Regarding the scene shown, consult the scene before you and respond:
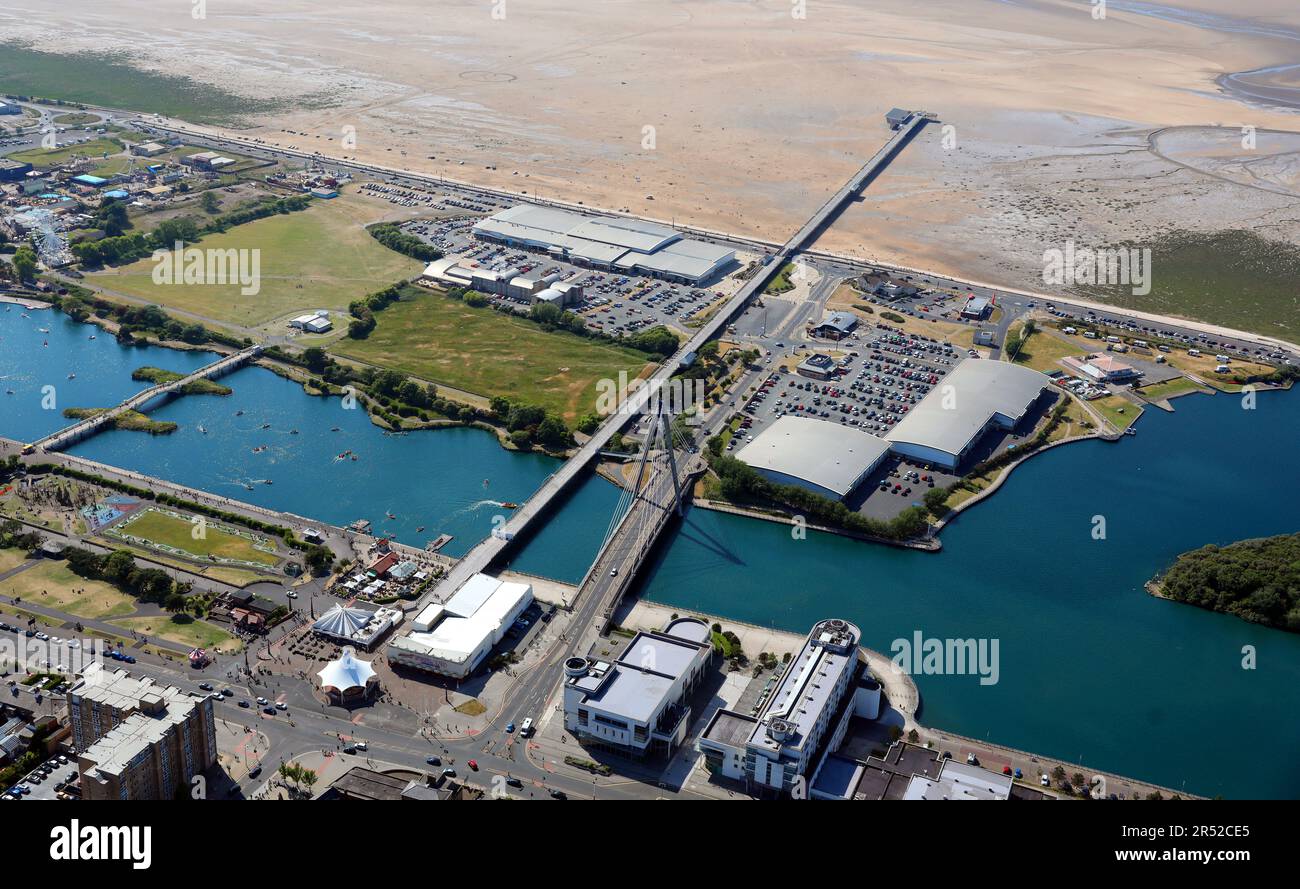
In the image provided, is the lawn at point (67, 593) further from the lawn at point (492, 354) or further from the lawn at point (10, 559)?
the lawn at point (492, 354)

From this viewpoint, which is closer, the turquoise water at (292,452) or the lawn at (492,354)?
the turquoise water at (292,452)

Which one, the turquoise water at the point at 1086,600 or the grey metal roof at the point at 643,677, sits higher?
the grey metal roof at the point at 643,677

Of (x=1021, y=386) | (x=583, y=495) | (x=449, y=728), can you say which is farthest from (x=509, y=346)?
(x=449, y=728)

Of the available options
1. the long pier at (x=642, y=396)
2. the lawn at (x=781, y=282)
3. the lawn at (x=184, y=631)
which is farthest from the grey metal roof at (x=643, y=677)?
the lawn at (x=781, y=282)

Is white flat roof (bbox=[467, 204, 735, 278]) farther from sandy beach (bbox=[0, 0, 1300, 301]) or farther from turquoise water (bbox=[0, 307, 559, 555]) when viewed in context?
turquoise water (bbox=[0, 307, 559, 555])

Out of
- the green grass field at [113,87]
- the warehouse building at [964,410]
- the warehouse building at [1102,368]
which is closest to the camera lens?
the warehouse building at [964,410]

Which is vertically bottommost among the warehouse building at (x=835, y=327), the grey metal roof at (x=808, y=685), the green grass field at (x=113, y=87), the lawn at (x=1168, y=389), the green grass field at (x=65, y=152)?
the grey metal roof at (x=808, y=685)
